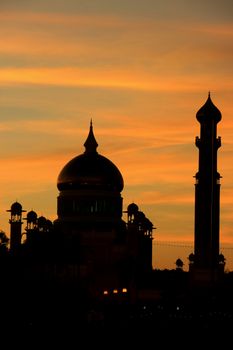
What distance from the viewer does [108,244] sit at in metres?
118

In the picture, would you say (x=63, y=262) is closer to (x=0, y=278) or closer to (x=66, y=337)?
(x=0, y=278)

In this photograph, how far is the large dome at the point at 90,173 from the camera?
12238 cm

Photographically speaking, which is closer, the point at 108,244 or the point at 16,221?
the point at 108,244

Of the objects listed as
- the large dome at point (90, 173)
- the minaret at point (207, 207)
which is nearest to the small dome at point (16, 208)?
the large dome at point (90, 173)

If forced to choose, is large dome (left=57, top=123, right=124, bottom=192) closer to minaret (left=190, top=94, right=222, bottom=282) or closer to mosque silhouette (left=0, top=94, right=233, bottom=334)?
mosque silhouette (left=0, top=94, right=233, bottom=334)

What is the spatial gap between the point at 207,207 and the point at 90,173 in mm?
9255

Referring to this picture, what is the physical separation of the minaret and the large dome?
6964 millimetres

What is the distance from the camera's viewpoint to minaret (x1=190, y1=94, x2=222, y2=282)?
117312 mm

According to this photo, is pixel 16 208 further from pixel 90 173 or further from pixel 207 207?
pixel 207 207

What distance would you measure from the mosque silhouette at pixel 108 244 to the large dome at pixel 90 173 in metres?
0.07

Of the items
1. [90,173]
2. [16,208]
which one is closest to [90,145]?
[90,173]

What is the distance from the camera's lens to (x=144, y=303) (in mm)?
111000

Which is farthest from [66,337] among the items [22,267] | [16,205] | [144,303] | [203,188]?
[16,205]

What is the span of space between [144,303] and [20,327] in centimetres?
3379
